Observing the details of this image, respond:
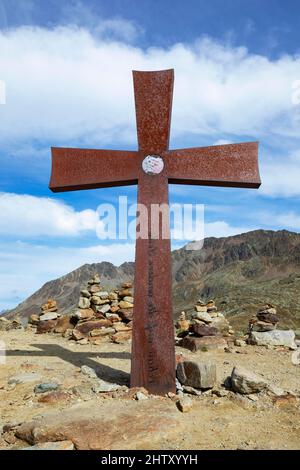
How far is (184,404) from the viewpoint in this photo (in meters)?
6.14

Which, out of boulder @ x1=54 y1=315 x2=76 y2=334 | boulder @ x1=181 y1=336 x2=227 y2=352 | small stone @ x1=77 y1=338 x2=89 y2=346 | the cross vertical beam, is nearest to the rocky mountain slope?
boulder @ x1=54 y1=315 x2=76 y2=334

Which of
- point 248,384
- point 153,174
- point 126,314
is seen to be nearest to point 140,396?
point 248,384

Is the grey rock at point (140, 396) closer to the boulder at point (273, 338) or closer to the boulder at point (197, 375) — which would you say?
the boulder at point (197, 375)

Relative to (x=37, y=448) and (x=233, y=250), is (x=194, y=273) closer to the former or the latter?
(x=233, y=250)

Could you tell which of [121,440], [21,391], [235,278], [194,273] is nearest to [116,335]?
[21,391]

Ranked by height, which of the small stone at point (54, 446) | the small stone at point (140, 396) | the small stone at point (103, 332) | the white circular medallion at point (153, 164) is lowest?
the small stone at point (54, 446)

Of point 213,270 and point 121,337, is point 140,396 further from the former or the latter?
point 213,270

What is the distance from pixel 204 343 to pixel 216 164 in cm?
625

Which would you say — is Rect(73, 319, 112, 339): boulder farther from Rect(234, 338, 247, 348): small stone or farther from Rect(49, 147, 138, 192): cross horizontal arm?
Rect(49, 147, 138, 192): cross horizontal arm

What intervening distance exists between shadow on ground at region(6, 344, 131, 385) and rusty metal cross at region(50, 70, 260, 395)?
3.98ft

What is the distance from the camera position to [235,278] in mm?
131250

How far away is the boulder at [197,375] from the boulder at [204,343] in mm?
4662

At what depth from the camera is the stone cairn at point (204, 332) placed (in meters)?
12.2

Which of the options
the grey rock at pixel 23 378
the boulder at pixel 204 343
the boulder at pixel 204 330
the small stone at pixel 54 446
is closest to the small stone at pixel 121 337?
the boulder at pixel 204 343
